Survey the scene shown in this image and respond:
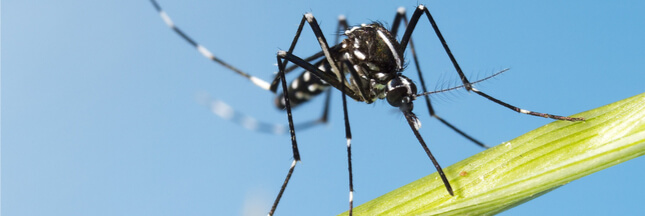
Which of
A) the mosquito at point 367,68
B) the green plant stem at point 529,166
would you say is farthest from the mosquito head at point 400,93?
the green plant stem at point 529,166

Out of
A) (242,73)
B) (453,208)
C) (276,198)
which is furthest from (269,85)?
(453,208)

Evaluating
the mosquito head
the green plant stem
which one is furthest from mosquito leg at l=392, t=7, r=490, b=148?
the green plant stem

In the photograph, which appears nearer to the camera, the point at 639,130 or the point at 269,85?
the point at 639,130

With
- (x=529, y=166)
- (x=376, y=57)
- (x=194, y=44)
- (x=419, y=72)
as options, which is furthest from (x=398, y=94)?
(x=194, y=44)

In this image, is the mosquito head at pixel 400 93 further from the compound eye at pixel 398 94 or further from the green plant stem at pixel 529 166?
the green plant stem at pixel 529 166

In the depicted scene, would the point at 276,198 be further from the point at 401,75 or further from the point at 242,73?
the point at 242,73

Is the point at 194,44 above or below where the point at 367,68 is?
above

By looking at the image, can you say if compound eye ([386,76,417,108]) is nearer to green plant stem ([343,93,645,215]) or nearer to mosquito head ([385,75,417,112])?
mosquito head ([385,75,417,112])

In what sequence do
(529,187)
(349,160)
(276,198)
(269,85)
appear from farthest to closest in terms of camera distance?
(269,85)
(276,198)
(349,160)
(529,187)

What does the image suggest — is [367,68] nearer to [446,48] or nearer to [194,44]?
[446,48]
